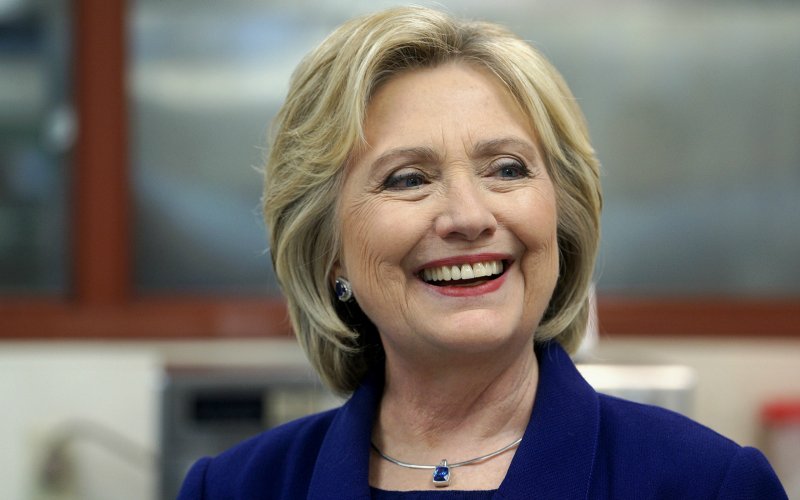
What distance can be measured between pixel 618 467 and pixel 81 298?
2.03 m

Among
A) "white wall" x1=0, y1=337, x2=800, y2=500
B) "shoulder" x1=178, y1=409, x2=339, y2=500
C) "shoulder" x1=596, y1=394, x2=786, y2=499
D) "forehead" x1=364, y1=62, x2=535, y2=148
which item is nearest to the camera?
"shoulder" x1=596, y1=394, x2=786, y2=499

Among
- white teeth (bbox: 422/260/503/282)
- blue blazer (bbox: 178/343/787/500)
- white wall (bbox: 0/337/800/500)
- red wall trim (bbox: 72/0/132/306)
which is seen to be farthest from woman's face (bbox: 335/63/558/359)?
red wall trim (bbox: 72/0/132/306)

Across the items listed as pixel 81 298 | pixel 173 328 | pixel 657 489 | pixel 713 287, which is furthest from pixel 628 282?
pixel 657 489

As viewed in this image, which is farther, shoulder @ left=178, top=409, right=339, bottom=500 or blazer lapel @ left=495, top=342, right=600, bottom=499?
shoulder @ left=178, top=409, right=339, bottom=500

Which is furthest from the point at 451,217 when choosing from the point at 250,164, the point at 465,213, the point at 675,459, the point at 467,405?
the point at 250,164

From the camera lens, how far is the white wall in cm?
295

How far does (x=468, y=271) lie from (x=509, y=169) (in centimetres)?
14

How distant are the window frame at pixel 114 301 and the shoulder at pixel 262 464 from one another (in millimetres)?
1438

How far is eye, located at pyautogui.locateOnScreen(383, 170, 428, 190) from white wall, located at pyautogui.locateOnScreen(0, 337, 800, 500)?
63.8 inches

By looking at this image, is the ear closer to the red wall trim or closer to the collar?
the collar

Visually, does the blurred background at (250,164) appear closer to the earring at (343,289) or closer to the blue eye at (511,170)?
the earring at (343,289)

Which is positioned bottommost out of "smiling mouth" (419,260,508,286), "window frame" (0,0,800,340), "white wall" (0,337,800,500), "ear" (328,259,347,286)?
"white wall" (0,337,800,500)

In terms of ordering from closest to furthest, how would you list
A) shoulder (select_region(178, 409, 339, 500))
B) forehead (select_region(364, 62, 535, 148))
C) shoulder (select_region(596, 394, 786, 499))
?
shoulder (select_region(596, 394, 786, 499)) → forehead (select_region(364, 62, 535, 148)) → shoulder (select_region(178, 409, 339, 500))

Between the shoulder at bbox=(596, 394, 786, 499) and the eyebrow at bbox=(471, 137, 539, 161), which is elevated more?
the eyebrow at bbox=(471, 137, 539, 161)
